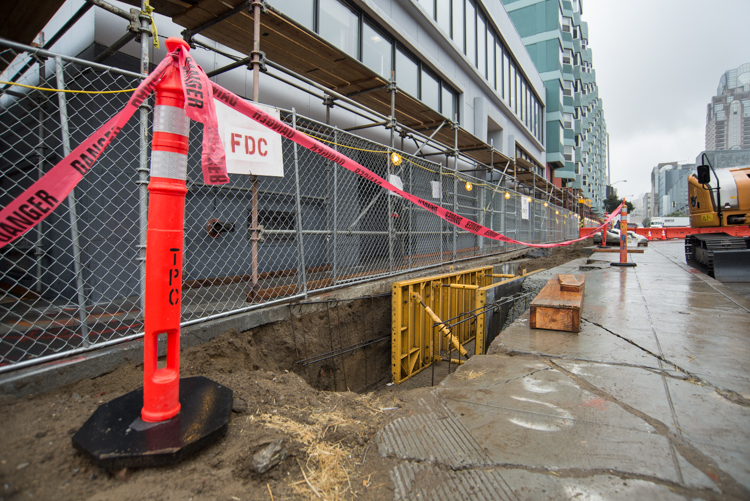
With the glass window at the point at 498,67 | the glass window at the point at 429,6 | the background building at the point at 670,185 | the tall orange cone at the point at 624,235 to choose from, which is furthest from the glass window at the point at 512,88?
the background building at the point at 670,185

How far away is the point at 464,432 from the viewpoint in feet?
6.44

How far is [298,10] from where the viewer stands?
7090 mm

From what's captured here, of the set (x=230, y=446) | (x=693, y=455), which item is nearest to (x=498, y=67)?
(x=693, y=455)

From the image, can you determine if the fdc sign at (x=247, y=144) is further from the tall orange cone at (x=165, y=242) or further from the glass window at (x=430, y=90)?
the glass window at (x=430, y=90)

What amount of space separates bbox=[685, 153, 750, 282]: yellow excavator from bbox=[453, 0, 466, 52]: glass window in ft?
29.6

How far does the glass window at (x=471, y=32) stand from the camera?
47.3 feet

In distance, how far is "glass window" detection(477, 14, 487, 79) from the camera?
15586 mm

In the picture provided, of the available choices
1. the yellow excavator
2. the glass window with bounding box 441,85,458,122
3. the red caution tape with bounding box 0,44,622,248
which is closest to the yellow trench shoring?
the red caution tape with bounding box 0,44,622,248

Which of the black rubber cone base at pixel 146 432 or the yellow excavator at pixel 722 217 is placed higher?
the yellow excavator at pixel 722 217

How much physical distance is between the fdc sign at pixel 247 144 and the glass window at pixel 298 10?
421 cm

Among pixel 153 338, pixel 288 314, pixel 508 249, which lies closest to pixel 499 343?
pixel 288 314

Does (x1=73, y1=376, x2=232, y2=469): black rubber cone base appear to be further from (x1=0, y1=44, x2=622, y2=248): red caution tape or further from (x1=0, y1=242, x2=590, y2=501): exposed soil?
(x1=0, y1=44, x2=622, y2=248): red caution tape

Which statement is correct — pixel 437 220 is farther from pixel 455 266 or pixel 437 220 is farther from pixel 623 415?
pixel 623 415

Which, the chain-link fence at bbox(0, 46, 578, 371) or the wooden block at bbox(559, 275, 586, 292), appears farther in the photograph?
the wooden block at bbox(559, 275, 586, 292)
